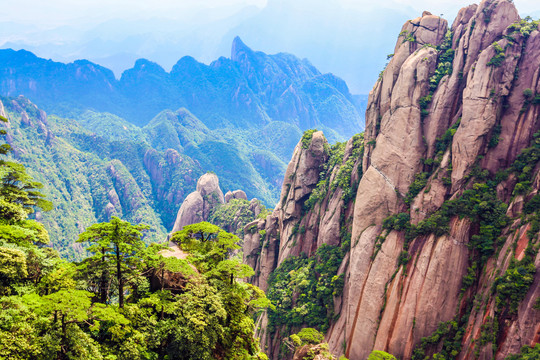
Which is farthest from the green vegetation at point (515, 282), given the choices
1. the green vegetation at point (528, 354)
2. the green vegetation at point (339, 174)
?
the green vegetation at point (339, 174)

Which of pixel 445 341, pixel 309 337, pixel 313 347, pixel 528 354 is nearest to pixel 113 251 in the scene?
pixel 313 347

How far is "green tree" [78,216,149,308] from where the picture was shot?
1961 centimetres

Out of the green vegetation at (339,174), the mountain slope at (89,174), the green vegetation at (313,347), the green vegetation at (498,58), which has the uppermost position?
the mountain slope at (89,174)

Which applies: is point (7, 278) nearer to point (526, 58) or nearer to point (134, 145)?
point (526, 58)

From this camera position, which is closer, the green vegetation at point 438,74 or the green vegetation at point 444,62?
the green vegetation at point 438,74

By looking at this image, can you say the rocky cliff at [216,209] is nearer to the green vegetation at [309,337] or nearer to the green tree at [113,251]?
the green vegetation at [309,337]

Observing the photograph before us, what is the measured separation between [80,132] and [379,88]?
163538 mm

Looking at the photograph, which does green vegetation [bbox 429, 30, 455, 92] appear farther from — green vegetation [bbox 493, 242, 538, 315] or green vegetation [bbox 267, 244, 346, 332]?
green vegetation [bbox 267, 244, 346, 332]

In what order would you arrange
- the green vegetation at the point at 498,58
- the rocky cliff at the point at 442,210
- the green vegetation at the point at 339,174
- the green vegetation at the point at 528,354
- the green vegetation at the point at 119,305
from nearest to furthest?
1. the green vegetation at the point at 119,305
2. the green vegetation at the point at 528,354
3. the rocky cliff at the point at 442,210
4. the green vegetation at the point at 498,58
5. the green vegetation at the point at 339,174

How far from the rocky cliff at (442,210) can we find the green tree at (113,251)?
26879 mm

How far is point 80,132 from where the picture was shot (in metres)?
174

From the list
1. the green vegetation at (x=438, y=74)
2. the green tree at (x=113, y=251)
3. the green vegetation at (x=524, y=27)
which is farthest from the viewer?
the green vegetation at (x=438, y=74)

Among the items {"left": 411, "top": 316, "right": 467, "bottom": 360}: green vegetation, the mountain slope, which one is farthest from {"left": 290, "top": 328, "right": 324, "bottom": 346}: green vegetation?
the mountain slope

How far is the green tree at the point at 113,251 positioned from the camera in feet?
64.3
